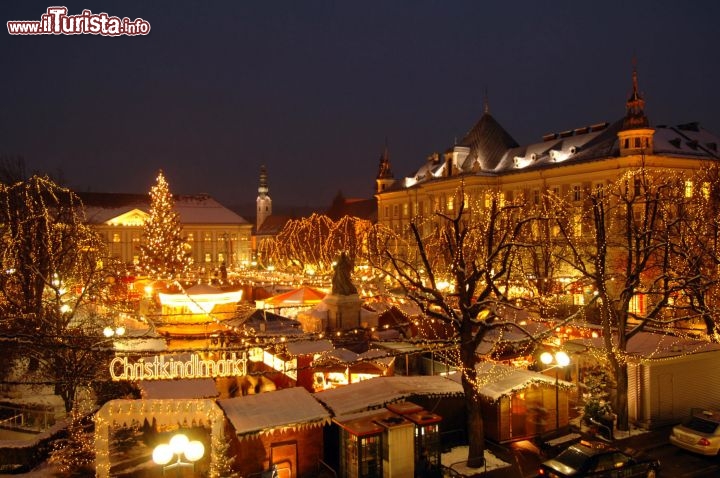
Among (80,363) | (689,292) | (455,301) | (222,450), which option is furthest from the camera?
(455,301)

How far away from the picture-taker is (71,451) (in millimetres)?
13773

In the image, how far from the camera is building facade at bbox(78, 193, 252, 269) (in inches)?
3068

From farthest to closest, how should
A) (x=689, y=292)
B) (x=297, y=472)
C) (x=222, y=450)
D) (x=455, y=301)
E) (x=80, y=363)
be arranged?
(x=455, y=301) < (x=689, y=292) < (x=80, y=363) < (x=297, y=472) < (x=222, y=450)

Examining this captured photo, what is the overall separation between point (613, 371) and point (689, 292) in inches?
220

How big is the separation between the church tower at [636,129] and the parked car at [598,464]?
28878mm

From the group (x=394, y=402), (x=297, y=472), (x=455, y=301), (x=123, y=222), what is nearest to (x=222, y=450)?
(x=297, y=472)

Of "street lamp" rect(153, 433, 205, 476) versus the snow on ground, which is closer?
"street lamp" rect(153, 433, 205, 476)

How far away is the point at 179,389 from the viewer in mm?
14820

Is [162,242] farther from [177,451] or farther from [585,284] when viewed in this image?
[177,451]

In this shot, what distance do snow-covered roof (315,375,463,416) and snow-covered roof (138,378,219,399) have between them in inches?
113

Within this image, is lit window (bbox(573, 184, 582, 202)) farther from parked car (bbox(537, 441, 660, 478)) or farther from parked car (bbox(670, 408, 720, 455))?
parked car (bbox(537, 441, 660, 478))

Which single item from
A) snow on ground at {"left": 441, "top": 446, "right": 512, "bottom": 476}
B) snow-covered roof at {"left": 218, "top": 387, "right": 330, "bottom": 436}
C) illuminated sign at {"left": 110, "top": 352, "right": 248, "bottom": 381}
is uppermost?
illuminated sign at {"left": 110, "top": 352, "right": 248, "bottom": 381}

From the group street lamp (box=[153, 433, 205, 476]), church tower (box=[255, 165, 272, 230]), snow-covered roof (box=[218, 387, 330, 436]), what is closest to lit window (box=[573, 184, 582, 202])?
snow-covered roof (box=[218, 387, 330, 436])

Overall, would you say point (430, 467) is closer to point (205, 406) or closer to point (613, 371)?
point (205, 406)
